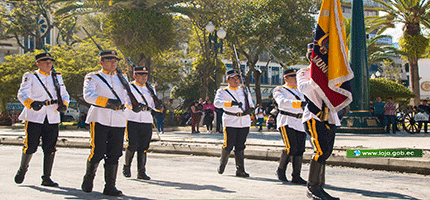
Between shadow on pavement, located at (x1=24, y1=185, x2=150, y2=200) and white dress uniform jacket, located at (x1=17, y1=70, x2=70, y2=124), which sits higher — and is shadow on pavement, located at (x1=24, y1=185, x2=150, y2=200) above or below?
below

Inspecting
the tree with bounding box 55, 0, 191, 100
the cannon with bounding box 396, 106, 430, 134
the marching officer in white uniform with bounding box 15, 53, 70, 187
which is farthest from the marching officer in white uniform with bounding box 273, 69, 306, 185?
the tree with bounding box 55, 0, 191, 100

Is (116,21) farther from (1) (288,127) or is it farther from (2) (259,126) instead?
(1) (288,127)

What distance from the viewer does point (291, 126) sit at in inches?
281

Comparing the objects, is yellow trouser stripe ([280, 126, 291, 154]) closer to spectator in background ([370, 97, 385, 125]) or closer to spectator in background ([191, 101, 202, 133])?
spectator in background ([370, 97, 385, 125])

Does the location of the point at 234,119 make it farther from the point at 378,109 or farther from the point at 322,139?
the point at 378,109

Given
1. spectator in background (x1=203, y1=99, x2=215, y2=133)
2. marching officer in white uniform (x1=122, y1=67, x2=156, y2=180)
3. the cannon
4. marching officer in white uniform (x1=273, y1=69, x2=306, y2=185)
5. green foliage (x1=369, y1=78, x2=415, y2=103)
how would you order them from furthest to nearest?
green foliage (x1=369, y1=78, x2=415, y2=103) → spectator in background (x1=203, y1=99, x2=215, y2=133) → the cannon → marching officer in white uniform (x1=122, y1=67, x2=156, y2=180) → marching officer in white uniform (x1=273, y1=69, x2=306, y2=185)

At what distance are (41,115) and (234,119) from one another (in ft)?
10.2

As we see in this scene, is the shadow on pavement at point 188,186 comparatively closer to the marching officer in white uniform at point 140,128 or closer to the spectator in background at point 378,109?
the marching officer in white uniform at point 140,128

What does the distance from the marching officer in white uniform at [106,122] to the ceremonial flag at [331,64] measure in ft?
8.03

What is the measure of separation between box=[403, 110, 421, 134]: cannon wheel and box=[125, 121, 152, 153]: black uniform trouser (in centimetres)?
1420

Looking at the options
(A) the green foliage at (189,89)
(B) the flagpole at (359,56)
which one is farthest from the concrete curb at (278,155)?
(A) the green foliage at (189,89)

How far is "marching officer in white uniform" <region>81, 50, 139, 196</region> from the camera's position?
18.7 feet

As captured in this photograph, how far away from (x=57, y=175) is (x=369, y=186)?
4732mm

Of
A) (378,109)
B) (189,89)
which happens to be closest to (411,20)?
(378,109)
